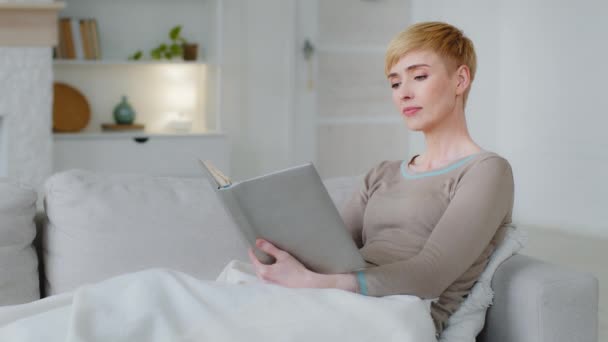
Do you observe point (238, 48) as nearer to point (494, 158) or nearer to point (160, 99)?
point (160, 99)

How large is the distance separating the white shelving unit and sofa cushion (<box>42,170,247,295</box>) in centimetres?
269

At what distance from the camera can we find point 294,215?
4.86ft

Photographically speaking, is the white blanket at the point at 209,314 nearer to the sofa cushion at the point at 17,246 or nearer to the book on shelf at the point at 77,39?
the sofa cushion at the point at 17,246

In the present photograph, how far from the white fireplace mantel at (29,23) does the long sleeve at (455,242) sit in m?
3.34

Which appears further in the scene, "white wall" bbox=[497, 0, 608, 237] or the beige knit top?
"white wall" bbox=[497, 0, 608, 237]

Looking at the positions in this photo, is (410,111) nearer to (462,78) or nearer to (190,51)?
(462,78)

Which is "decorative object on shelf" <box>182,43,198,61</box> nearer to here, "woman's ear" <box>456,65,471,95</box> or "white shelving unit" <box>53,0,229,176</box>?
"white shelving unit" <box>53,0,229,176</box>

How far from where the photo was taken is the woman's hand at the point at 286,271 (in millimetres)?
1521

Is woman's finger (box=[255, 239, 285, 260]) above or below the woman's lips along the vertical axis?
below

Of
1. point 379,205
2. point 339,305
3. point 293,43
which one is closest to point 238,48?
point 293,43

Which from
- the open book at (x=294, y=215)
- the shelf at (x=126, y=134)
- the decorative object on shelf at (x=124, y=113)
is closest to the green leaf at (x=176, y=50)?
the decorative object on shelf at (x=124, y=113)

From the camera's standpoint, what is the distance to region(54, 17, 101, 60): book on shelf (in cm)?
478

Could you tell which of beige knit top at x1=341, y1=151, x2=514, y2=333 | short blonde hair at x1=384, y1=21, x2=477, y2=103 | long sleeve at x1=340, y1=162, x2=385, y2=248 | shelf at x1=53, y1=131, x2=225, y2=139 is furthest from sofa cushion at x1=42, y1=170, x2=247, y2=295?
shelf at x1=53, y1=131, x2=225, y2=139

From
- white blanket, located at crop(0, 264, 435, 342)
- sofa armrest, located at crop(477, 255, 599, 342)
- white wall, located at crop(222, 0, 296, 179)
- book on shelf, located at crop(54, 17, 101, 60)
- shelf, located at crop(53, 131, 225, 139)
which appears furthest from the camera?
white wall, located at crop(222, 0, 296, 179)
